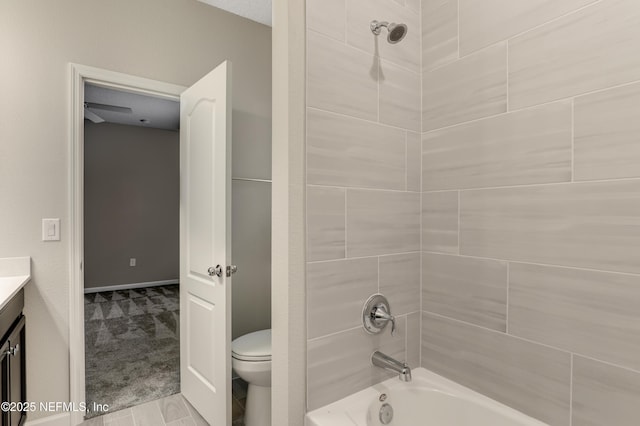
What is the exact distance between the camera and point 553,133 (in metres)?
1.06

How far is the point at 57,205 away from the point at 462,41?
Answer: 225 cm

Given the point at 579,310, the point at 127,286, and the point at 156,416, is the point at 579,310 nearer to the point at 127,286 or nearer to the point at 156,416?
the point at 156,416

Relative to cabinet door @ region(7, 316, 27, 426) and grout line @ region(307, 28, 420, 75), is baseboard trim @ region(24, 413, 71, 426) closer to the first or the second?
cabinet door @ region(7, 316, 27, 426)

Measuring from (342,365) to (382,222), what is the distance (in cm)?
56

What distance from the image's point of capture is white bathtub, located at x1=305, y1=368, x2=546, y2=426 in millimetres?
1137

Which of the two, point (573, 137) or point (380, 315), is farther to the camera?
point (380, 315)

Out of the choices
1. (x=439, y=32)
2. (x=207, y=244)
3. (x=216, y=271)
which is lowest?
(x=216, y=271)

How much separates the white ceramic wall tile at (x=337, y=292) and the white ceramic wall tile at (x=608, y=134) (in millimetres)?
745

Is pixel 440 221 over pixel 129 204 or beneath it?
beneath

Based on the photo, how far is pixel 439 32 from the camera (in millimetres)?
1402

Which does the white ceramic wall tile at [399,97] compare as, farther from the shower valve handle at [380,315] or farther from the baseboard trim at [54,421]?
the baseboard trim at [54,421]

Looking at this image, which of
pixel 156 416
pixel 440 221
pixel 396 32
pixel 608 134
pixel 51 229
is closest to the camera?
pixel 608 134

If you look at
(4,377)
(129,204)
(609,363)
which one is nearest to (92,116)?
(129,204)

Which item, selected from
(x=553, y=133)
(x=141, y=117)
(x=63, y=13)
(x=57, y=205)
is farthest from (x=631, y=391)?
(x=141, y=117)
